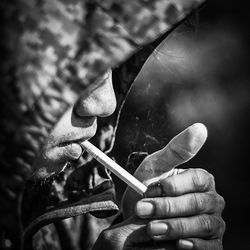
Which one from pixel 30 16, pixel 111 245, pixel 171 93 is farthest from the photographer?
pixel 171 93

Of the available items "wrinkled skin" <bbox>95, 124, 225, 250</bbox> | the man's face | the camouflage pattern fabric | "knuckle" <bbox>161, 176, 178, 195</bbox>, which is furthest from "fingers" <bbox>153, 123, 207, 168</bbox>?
the camouflage pattern fabric

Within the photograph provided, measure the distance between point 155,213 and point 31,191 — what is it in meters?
0.65

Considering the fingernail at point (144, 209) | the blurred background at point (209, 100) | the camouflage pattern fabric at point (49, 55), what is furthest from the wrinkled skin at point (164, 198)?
the blurred background at point (209, 100)

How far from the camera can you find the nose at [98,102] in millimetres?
826

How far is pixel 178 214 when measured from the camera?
0.81 m

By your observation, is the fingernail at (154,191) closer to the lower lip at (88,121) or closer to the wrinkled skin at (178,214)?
the wrinkled skin at (178,214)

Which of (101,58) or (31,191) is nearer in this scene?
(101,58)

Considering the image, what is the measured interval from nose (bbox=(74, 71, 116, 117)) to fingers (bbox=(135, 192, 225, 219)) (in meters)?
0.28

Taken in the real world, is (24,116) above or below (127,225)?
above

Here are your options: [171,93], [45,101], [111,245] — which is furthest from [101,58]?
[171,93]

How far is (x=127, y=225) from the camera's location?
877 millimetres

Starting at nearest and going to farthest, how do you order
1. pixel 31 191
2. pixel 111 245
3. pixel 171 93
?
pixel 111 245, pixel 31 191, pixel 171 93

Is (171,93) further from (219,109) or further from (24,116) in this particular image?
(24,116)

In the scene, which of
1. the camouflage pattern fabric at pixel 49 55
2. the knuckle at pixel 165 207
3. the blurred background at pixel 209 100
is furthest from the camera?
the blurred background at pixel 209 100
